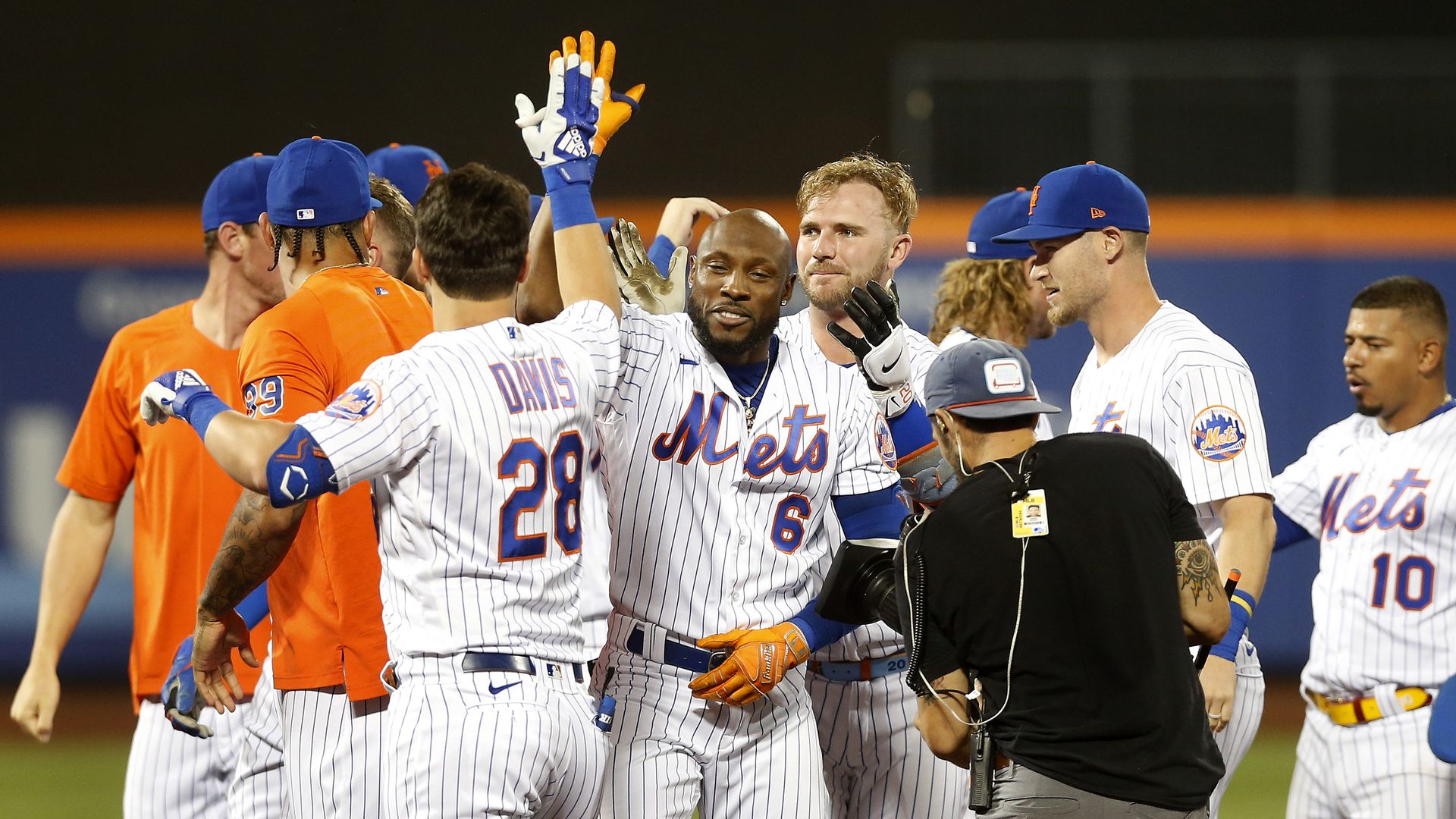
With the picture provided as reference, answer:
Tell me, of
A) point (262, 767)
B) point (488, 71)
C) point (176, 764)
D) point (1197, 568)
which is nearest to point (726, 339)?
point (1197, 568)

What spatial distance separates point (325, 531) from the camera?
3.72m

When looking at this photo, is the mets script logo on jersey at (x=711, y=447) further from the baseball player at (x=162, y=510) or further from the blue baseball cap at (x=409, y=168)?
the blue baseball cap at (x=409, y=168)

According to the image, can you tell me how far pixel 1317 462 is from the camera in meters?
5.32

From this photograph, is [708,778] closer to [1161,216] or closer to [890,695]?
[890,695]

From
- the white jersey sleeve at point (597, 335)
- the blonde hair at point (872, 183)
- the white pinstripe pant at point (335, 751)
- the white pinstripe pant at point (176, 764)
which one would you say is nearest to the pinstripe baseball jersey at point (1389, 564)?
the blonde hair at point (872, 183)

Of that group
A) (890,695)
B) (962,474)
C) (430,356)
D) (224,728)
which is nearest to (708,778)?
(890,695)

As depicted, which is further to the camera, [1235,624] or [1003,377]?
[1235,624]

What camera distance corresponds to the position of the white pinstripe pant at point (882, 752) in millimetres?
4180

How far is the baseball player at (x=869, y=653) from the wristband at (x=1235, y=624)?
0.83 metres

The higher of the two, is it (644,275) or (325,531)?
(644,275)

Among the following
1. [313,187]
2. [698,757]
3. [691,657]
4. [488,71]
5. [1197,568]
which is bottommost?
[698,757]

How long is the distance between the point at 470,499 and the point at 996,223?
2.98 m

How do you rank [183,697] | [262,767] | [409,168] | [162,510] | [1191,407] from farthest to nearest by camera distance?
[409,168], [162,510], [262,767], [1191,407], [183,697]

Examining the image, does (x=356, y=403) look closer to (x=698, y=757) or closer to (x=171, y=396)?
(x=171, y=396)
